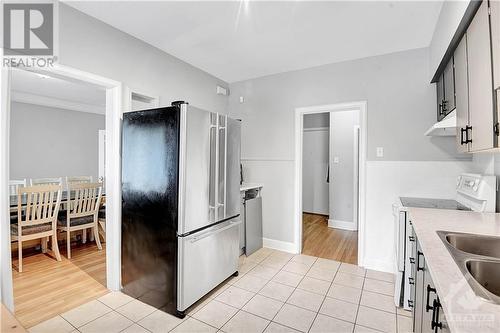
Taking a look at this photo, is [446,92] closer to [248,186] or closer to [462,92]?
[462,92]

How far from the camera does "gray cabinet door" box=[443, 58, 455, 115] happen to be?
194cm

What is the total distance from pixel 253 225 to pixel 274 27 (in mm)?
2416

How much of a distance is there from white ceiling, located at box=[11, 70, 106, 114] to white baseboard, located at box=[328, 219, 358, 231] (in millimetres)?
4762

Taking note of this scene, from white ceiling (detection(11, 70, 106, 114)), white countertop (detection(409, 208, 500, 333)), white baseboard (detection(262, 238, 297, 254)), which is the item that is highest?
white ceiling (detection(11, 70, 106, 114))

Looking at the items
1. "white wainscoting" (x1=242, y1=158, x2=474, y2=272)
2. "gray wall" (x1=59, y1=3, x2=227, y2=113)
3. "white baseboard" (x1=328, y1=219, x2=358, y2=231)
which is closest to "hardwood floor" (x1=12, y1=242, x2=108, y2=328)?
"gray wall" (x1=59, y1=3, x2=227, y2=113)

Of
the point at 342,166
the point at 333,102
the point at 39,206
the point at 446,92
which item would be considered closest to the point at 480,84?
the point at 446,92

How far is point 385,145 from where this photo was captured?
2834mm

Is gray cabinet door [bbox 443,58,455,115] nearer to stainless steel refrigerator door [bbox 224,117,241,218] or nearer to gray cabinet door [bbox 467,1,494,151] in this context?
gray cabinet door [bbox 467,1,494,151]

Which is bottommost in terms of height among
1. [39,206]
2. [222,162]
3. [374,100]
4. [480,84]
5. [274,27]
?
[39,206]

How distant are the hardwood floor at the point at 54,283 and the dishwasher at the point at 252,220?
1.69 m

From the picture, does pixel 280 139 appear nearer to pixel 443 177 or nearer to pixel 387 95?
pixel 387 95

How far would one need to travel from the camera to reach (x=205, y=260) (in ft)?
7.23

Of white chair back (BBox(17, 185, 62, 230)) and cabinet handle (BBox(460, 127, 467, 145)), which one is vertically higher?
cabinet handle (BBox(460, 127, 467, 145))

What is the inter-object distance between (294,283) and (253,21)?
104 inches
